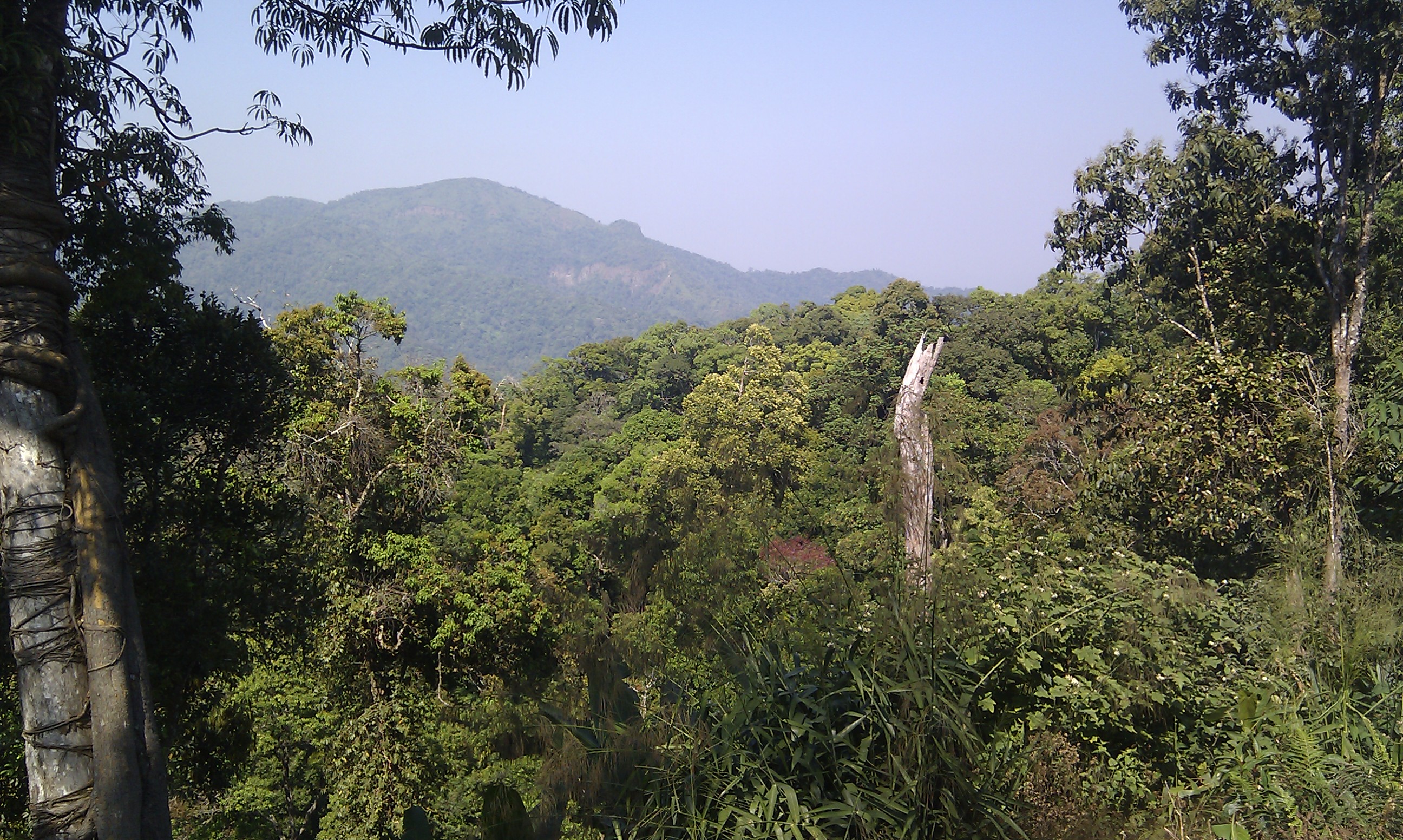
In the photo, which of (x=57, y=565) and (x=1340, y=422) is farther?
(x=1340, y=422)

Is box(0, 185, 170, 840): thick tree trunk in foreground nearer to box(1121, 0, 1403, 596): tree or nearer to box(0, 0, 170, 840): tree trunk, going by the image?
box(0, 0, 170, 840): tree trunk

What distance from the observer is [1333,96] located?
6922 mm

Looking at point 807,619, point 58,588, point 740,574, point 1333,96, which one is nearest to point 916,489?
point 740,574

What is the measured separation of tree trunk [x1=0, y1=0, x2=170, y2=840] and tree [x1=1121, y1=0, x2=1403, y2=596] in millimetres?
6923

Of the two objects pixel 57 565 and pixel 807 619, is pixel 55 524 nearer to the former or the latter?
pixel 57 565

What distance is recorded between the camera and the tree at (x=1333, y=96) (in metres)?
6.36

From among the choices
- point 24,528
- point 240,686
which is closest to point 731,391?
point 240,686

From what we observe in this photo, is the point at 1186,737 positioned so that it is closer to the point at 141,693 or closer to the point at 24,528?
the point at 141,693

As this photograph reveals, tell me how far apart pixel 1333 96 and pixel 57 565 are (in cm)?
918

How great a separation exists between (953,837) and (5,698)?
4.37 metres

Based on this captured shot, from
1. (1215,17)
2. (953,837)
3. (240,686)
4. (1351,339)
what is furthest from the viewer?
(240,686)

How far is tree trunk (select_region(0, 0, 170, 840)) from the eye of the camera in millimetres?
2584

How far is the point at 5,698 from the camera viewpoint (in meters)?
3.83

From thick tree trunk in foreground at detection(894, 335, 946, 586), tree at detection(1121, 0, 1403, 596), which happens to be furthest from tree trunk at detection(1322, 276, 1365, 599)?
thick tree trunk in foreground at detection(894, 335, 946, 586)
